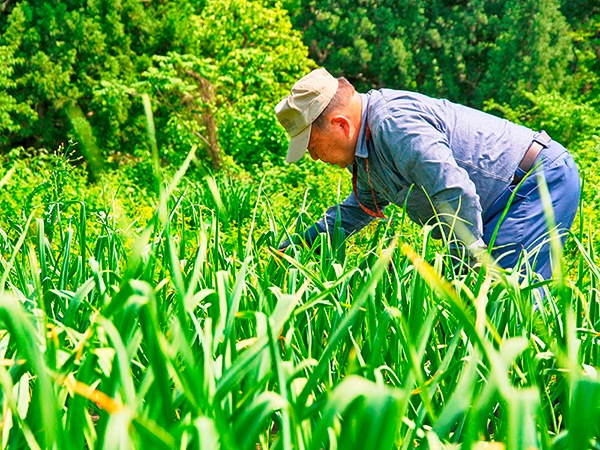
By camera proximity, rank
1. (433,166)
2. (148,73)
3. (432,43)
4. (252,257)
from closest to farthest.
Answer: (252,257)
(433,166)
(148,73)
(432,43)

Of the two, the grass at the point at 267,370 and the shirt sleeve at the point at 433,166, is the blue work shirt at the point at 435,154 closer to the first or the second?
the shirt sleeve at the point at 433,166

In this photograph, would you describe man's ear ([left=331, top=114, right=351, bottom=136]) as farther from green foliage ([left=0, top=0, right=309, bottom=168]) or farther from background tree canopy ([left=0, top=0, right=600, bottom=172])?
green foliage ([left=0, top=0, right=309, bottom=168])

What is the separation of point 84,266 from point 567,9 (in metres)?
12.2

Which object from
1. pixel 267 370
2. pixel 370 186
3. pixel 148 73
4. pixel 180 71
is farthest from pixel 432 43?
pixel 267 370

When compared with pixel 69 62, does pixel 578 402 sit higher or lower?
higher

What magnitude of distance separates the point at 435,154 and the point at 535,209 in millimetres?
454

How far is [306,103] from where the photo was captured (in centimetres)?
241

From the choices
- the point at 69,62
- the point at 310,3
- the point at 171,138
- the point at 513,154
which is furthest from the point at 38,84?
the point at 513,154

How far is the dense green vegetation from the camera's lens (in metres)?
0.96

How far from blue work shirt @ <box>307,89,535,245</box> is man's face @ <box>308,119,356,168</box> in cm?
4

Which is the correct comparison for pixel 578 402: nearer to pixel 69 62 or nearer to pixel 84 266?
pixel 84 266

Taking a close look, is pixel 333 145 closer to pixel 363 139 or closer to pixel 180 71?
pixel 363 139

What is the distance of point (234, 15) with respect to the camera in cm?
963

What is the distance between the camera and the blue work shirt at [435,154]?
2.25m
